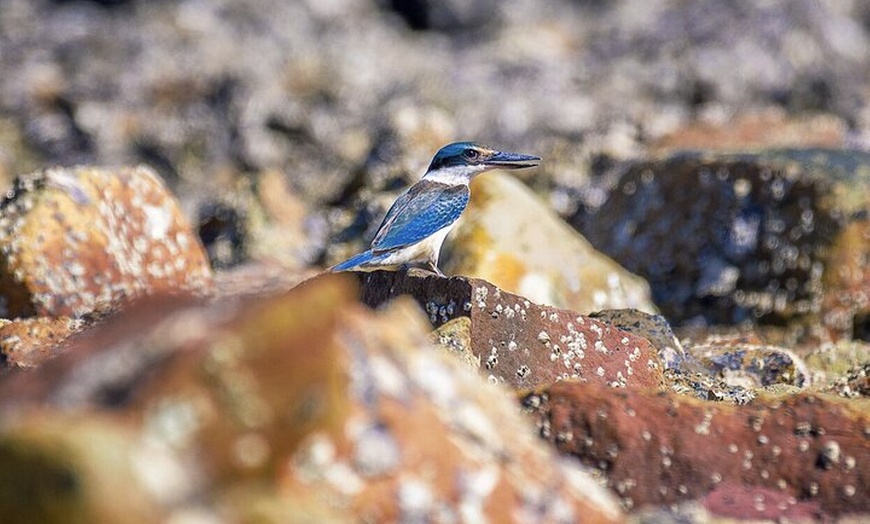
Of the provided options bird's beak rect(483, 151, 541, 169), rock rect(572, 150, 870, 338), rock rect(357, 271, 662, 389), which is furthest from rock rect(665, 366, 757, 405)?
rock rect(572, 150, 870, 338)

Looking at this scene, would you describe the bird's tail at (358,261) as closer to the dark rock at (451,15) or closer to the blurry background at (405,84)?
the blurry background at (405,84)

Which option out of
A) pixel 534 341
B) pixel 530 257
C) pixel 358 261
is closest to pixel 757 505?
pixel 534 341

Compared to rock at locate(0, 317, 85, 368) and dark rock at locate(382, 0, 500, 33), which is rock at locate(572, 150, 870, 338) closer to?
rock at locate(0, 317, 85, 368)

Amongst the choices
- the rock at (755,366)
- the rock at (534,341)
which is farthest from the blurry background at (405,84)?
the rock at (534,341)

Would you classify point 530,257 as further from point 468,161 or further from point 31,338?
point 31,338

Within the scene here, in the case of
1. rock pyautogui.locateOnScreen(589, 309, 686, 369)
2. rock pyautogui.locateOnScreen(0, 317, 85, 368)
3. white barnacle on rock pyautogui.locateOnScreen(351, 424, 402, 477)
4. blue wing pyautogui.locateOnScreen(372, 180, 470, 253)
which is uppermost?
white barnacle on rock pyautogui.locateOnScreen(351, 424, 402, 477)

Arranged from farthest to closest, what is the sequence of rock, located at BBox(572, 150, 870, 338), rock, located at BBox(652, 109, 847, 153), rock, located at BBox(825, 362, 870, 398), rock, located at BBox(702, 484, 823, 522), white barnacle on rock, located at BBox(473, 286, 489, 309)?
rock, located at BBox(652, 109, 847, 153) → rock, located at BBox(572, 150, 870, 338) → rock, located at BBox(825, 362, 870, 398) → white barnacle on rock, located at BBox(473, 286, 489, 309) → rock, located at BBox(702, 484, 823, 522)

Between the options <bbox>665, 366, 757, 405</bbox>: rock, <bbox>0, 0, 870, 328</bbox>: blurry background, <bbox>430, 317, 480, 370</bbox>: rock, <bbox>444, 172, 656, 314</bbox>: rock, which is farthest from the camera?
<bbox>0, 0, 870, 328</bbox>: blurry background
